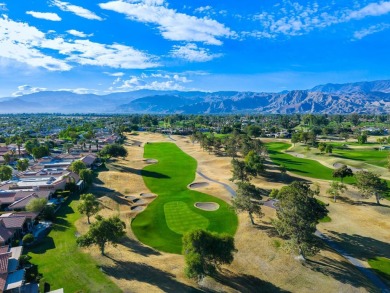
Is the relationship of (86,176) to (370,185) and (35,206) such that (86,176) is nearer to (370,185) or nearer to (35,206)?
(35,206)

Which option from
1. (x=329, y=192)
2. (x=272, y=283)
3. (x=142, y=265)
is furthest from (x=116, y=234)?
(x=329, y=192)

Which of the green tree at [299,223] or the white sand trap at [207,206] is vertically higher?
the green tree at [299,223]

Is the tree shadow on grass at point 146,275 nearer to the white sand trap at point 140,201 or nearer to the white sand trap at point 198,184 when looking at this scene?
the white sand trap at point 140,201

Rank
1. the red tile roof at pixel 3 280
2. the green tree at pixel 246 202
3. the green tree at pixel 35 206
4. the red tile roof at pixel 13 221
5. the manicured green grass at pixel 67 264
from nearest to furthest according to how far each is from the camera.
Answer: the red tile roof at pixel 3 280 → the manicured green grass at pixel 67 264 → the red tile roof at pixel 13 221 → the green tree at pixel 246 202 → the green tree at pixel 35 206

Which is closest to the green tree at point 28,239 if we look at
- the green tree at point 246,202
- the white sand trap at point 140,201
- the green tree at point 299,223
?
the white sand trap at point 140,201

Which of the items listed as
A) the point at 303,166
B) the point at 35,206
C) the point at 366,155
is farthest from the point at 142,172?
the point at 366,155

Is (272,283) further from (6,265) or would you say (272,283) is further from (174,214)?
(6,265)
